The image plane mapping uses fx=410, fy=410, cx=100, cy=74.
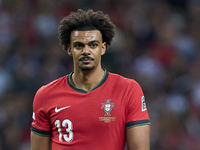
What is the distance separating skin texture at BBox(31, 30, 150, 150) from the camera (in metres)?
3.63

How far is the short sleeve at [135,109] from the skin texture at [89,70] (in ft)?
0.17

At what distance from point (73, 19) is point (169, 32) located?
4516mm

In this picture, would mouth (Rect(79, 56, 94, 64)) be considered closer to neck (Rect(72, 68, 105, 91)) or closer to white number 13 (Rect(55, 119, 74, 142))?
neck (Rect(72, 68, 105, 91))

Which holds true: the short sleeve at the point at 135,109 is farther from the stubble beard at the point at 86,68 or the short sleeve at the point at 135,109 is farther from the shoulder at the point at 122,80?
the stubble beard at the point at 86,68

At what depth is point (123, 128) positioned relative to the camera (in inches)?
146

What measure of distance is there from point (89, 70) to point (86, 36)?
0.32 m

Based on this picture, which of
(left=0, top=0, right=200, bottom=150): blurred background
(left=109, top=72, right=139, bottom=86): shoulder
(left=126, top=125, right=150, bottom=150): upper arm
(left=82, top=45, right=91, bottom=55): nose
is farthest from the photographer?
(left=0, top=0, right=200, bottom=150): blurred background

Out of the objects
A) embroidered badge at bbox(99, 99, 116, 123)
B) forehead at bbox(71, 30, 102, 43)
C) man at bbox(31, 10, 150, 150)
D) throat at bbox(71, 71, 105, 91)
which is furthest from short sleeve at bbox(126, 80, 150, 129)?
forehead at bbox(71, 30, 102, 43)

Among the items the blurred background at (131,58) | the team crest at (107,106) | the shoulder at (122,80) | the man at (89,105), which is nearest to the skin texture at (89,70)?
the man at (89,105)

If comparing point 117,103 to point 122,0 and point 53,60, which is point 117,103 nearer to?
point 53,60

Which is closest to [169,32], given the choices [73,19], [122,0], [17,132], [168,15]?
[168,15]

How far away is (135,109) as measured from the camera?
3725 millimetres

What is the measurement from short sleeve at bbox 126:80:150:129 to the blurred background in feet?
10.4

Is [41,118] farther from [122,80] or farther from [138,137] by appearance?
[138,137]
